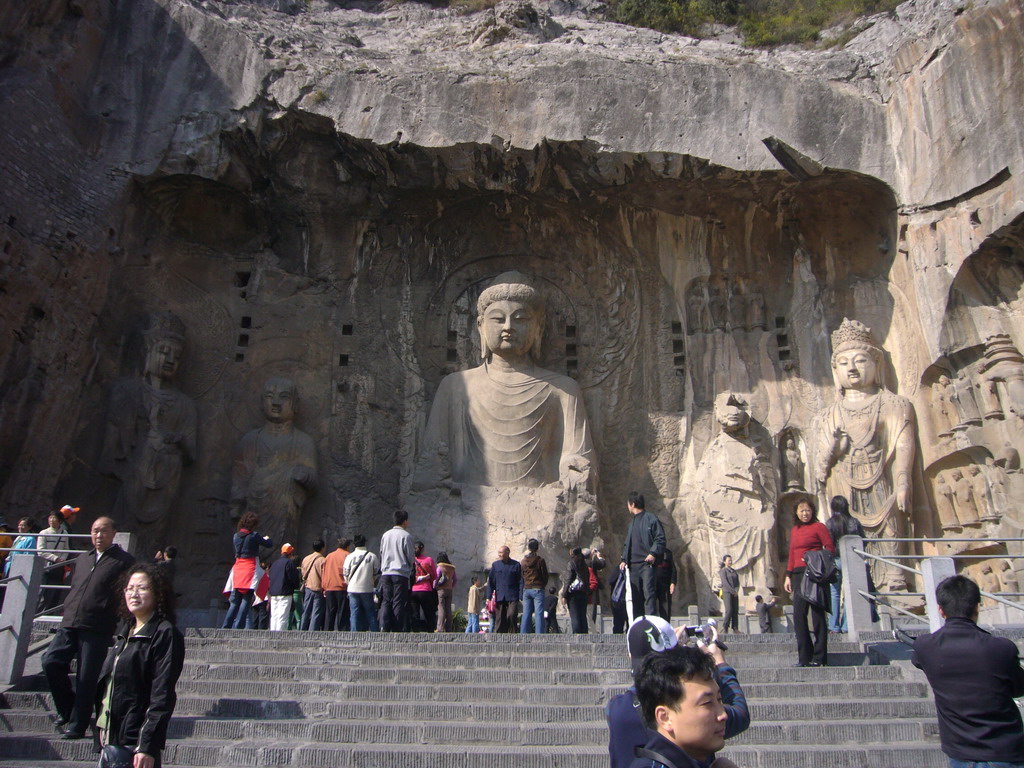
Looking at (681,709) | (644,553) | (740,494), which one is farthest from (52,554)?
(740,494)

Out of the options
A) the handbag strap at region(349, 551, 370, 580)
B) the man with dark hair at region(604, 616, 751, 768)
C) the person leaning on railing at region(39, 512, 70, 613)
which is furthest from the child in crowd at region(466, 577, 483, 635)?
the man with dark hair at region(604, 616, 751, 768)

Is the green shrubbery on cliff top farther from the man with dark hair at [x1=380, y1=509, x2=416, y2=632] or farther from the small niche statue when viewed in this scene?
the man with dark hair at [x1=380, y1=509, x2=416, y2=632]

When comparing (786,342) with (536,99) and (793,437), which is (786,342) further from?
(536,99)

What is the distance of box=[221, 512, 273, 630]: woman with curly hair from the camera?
8336 millimetres

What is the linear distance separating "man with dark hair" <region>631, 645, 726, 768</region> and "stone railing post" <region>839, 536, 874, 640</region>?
534 cm

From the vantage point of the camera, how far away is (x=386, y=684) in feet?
20.5

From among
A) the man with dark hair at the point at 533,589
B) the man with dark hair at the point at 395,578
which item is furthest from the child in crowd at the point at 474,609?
the man with dark hair at the point at 395,578

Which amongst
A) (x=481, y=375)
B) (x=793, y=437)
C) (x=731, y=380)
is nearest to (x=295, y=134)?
(x=481, y=375)

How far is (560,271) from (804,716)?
30.2 ft

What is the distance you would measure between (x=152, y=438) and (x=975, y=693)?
1024 cm

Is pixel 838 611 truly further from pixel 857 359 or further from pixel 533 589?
pixel 857 359

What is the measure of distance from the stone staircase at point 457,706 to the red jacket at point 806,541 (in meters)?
0.77

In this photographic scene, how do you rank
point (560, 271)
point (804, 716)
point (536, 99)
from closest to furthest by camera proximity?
point (804, 716), point (536, 99), point (560, 271)

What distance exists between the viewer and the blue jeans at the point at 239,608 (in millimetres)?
8414
